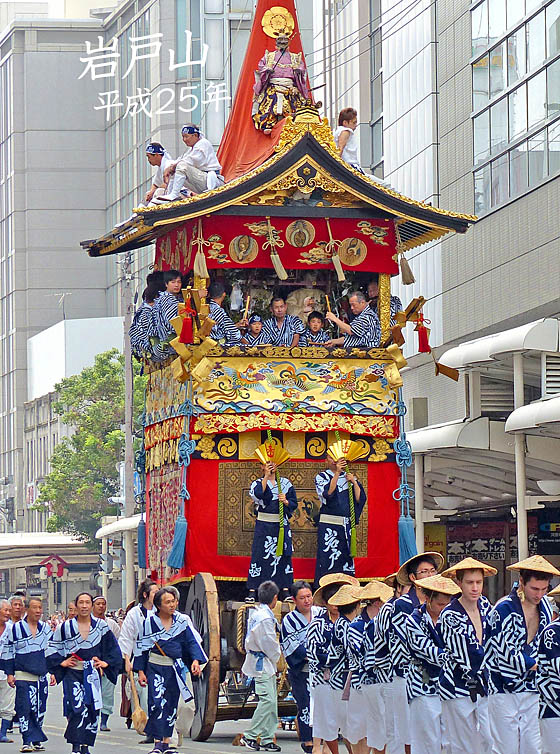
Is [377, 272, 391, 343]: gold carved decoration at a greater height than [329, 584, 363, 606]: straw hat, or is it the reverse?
[377, 272, 391, 343]: gold carved decoration

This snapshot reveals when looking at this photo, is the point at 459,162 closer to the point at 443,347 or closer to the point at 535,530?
the point at 443,347

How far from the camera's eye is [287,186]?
57.7 ft

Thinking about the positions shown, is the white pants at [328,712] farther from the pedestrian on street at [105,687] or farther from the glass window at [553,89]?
the glass window at [553,89]

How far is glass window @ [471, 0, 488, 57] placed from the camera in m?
32.6

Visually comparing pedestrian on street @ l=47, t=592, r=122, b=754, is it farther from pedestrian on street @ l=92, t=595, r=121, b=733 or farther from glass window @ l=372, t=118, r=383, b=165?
glass window @ l=372, t=118, r=383, b=165

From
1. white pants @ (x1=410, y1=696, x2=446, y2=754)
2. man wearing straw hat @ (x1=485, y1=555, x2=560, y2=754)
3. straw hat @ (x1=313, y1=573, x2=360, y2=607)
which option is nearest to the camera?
man wearing straw hat @ (x1=485, y1=555, x2=560, y2=754)

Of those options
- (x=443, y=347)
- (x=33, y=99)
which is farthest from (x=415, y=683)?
(x=33, y=99)

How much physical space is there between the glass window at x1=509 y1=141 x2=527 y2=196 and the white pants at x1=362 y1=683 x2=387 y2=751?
17963 millimetres

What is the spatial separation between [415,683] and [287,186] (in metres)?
6.63

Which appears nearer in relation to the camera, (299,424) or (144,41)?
(299,424)

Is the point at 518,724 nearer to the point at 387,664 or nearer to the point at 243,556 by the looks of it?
the point at 387,664

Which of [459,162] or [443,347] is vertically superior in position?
[459,162]

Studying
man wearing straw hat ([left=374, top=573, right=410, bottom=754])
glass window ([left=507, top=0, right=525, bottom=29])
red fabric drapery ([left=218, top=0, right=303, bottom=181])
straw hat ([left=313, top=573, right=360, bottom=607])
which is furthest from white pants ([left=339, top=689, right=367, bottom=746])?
glass window ([left=507, top=0, right=525, bottom=29])

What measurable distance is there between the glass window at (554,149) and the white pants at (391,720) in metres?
16.7
